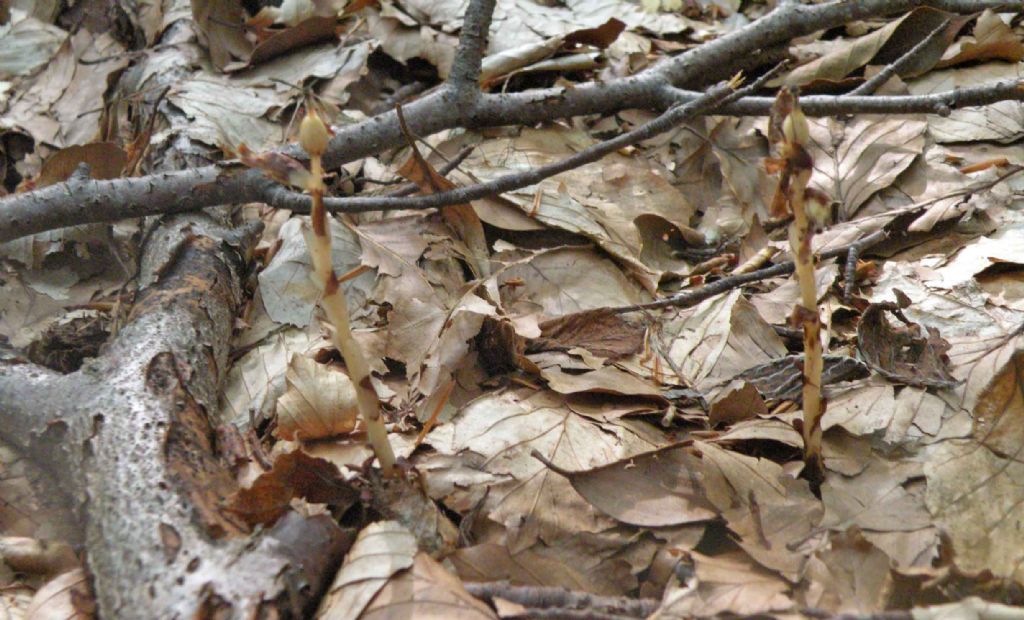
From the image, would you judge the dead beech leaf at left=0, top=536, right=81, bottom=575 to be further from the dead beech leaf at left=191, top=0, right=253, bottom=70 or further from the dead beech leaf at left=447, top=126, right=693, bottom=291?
the dead beech leaf at left=191, top=0, right=253, bottom=70

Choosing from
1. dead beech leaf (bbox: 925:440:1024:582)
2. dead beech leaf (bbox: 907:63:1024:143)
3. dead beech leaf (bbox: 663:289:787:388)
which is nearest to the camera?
dead beech leaf (bbox: 925:440:1024:582)

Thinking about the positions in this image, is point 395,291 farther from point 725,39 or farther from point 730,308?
point 725,39

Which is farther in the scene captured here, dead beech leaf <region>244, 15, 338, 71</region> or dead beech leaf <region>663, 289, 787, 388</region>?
dead beech leaf <region>244, 15, 338, 71</region>

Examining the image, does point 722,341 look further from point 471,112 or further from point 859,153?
point 471,112

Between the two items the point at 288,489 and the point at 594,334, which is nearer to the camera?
the point at 288,489

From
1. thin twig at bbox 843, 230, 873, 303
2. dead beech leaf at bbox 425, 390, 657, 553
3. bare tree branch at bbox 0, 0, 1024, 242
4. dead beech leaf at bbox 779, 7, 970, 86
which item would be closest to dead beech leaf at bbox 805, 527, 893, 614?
dead beech leaf at bbox 425, 390, 657, 553

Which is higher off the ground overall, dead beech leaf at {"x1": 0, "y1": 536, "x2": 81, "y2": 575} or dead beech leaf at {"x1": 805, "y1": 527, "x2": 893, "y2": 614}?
dead beech leaf at {"x1": 805, "y1": 527, "x2": 893, "y2": 614}

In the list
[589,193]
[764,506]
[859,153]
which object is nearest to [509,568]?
[764,506]

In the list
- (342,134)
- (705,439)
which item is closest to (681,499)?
(705,439)
